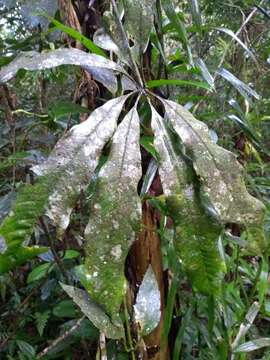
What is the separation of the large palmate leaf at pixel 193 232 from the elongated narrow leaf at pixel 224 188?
0.01 meters

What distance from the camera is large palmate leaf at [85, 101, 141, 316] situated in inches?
12.8

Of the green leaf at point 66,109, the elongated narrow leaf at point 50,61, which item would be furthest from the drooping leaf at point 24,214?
the green leaf at point 66,109

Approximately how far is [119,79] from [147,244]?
9.8 inches

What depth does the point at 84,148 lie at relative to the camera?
0.35 m

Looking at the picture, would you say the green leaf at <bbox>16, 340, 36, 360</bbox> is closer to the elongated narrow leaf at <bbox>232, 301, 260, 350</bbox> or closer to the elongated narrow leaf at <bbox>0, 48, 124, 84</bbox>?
the elongated narrow leaf at <bbox>232, 301, 260, 350</bbox>

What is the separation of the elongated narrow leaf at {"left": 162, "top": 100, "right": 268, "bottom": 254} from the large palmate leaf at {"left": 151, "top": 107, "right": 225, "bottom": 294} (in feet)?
0.03

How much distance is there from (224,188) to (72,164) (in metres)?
0.13

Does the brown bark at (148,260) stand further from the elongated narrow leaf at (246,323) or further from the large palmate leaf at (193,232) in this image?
the large palmate leaf at (193,232)

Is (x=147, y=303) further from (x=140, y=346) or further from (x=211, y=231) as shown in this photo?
(x=211, y=231)

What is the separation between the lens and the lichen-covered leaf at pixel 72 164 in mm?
327

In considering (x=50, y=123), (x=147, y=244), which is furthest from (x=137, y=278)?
(x=50, y=123)

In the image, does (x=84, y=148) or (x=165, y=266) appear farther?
(x=165, y=266)

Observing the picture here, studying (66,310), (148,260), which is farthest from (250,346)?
(66,310)

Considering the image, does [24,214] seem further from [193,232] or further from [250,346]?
[250,346]
